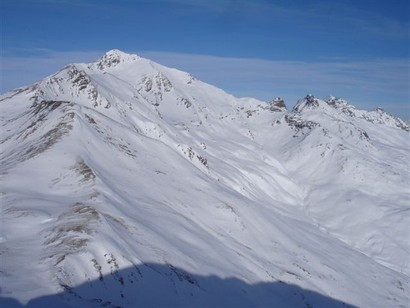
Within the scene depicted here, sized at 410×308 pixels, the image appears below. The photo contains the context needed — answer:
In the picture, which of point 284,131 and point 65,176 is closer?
point 65,176

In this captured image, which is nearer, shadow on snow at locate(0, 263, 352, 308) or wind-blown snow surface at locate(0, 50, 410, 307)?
shadow on snow at locate(0, 263, 352, 308)

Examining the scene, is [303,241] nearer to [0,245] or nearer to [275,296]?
[275,296]

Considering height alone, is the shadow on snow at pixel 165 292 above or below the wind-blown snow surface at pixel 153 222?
below

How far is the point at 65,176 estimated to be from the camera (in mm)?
46000

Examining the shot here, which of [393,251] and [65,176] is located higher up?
[393,251]

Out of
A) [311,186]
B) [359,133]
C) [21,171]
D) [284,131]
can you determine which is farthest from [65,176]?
[359,133]

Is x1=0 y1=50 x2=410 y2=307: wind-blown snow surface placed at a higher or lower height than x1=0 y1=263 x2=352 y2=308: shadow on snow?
higher

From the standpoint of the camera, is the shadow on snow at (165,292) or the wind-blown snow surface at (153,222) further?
the wind-blown snow surface at (153,222)

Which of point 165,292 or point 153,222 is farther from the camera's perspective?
point 153,222

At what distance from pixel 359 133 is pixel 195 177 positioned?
15036 centimetres

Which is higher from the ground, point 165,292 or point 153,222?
point 153,222

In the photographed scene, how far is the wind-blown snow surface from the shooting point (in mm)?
28531

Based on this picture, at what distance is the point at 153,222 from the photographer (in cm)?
4456

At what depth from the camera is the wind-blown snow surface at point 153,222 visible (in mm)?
28531
